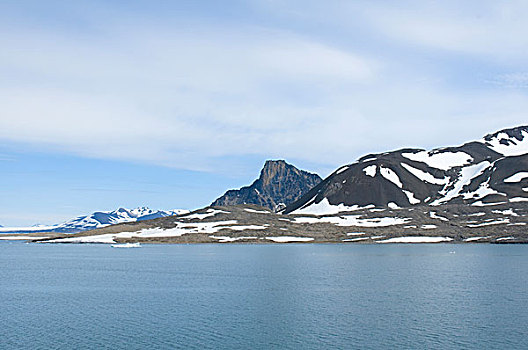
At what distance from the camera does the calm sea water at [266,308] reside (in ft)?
158

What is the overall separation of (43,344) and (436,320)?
37.7 metres

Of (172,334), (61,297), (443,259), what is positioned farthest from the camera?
(443,259)

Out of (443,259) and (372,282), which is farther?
(443,259)

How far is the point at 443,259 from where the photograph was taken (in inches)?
5153

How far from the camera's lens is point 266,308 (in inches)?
2522

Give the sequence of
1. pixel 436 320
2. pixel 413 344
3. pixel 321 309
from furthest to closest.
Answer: pixel 321 309
pixel 436 320
pixel 413 344

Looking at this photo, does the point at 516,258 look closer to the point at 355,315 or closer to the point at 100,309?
the point at 355,315

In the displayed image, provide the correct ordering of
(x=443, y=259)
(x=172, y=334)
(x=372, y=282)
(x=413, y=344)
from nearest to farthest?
(x=413, y=344) < (x=172, y=334) < (x=372, y=282) < (x=443, y=259)

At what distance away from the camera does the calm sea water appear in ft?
158

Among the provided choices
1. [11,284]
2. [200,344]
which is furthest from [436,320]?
[11,284]

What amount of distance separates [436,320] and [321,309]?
505 inches

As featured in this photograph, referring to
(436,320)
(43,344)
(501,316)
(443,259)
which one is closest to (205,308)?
(43,344)

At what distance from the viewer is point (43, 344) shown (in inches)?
1841

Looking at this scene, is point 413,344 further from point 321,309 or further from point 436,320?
point 321,309
